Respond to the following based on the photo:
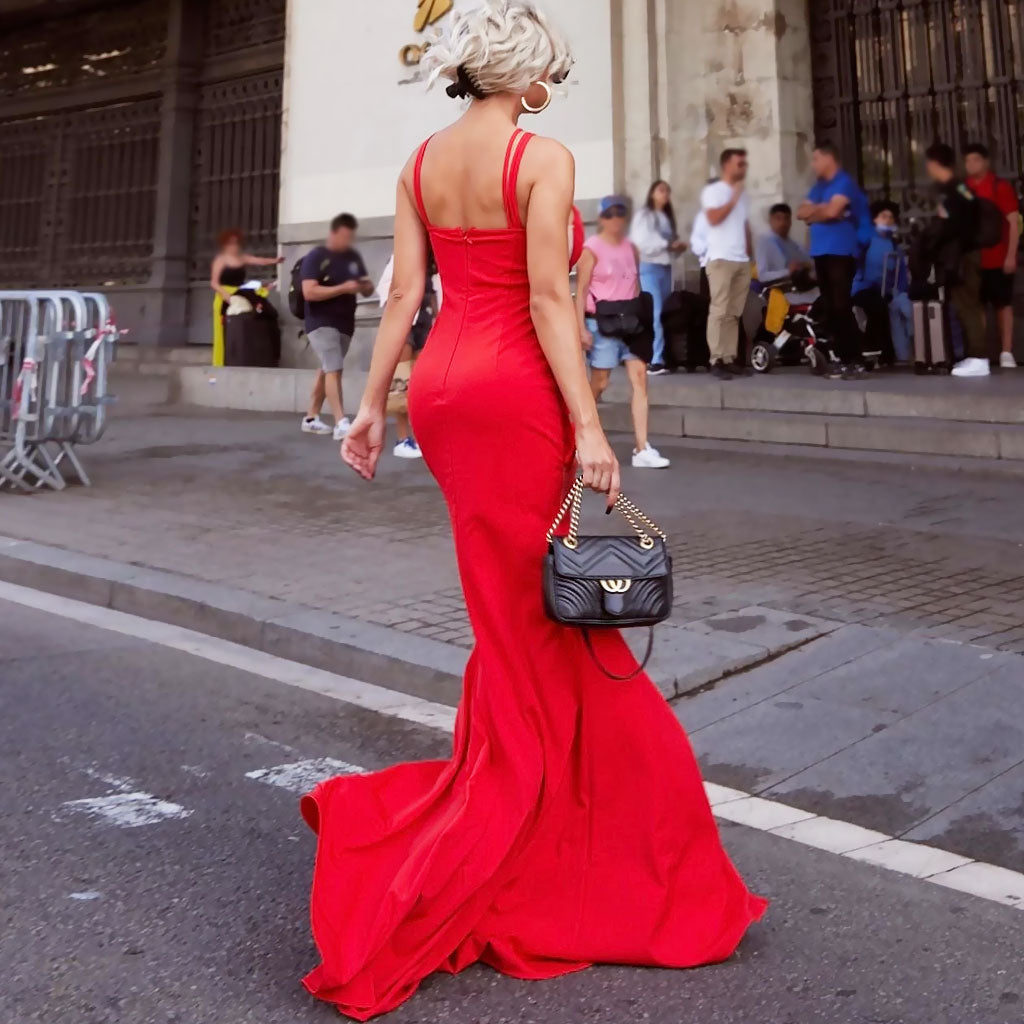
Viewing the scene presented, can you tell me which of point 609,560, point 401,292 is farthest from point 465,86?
point 609,560

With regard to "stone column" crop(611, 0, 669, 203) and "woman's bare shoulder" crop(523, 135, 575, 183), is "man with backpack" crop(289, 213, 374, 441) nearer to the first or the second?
"stone column" crop(611, 0, 669, 203)

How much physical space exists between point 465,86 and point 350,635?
3.19 metres

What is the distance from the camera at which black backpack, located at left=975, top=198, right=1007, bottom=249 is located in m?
11.7

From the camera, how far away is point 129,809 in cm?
412

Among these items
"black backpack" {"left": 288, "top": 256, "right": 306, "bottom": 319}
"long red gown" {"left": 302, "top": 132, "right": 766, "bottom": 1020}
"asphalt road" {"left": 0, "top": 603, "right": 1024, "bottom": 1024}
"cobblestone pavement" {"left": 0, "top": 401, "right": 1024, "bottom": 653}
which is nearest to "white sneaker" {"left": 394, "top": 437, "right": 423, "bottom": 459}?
"cobblestone pavement" {"left": 0, "top": 401, "right": 1024, "bottom": 653}

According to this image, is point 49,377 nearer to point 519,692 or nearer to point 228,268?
point 228,268

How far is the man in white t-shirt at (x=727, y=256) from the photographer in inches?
478

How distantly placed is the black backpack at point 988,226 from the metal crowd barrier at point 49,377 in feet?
23.0

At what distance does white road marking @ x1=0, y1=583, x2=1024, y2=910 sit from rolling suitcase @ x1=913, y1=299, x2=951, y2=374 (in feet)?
26.1

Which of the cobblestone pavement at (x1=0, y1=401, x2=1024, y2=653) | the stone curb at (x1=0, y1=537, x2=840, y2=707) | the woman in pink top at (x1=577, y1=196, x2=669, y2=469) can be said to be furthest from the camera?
the woman in pink top at (x1=577, y1=196, x2=669, y2=469)

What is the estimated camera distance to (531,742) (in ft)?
9.94

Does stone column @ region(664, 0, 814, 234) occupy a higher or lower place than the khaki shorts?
higher

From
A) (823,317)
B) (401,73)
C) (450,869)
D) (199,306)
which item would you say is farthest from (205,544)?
(199,306)

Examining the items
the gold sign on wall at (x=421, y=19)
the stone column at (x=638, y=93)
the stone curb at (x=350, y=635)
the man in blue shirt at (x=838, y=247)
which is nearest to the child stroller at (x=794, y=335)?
the man in blue shirt at (x=838, y=247)
